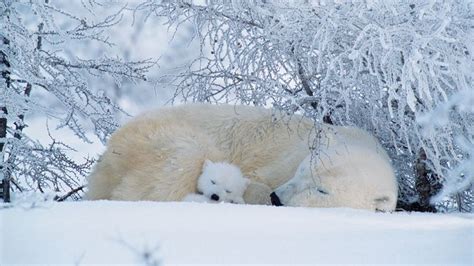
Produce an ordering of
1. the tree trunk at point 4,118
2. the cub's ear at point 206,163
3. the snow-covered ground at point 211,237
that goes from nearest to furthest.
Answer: the snow-covered ground at point 211,237 → the cub's ear at point 206,163 → the tree trunk at point 4,118

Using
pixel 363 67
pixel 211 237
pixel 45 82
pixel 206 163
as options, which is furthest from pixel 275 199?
pixel 45 82

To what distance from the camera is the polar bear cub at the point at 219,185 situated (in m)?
5.12

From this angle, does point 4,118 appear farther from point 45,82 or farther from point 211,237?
point 211,237

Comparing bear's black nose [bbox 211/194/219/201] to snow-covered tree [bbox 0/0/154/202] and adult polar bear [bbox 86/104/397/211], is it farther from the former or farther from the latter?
snow-covered tree [bbox 0/0/154/202]

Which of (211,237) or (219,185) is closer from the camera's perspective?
(211,237)

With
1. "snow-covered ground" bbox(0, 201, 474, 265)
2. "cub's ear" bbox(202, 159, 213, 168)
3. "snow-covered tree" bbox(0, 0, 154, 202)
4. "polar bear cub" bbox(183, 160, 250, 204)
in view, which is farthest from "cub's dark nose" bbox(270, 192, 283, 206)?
"snow-covered tree" bbox(0, 0, 154, 202)

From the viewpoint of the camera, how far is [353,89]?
5750mm

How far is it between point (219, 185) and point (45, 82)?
2.19 metres

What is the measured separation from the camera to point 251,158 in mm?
5500

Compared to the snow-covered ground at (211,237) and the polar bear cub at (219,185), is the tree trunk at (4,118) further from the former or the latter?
the snow-covered ground at (211,237)

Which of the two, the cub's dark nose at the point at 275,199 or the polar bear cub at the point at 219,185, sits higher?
the polar bear cub at the point at 219,185

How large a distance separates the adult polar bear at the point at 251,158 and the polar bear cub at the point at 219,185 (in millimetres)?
68

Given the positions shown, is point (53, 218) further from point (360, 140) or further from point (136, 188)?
point (360, 140)

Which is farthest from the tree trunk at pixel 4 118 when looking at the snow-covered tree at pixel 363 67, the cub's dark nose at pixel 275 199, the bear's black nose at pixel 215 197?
the cub's dark nose at pixel 275 199
